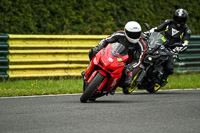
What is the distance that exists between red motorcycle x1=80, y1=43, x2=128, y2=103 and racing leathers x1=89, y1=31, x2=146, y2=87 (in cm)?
22

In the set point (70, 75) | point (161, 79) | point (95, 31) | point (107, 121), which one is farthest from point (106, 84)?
point (95, 31)

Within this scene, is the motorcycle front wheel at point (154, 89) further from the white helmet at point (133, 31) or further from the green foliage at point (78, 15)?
the green foliage at point (78, 15)

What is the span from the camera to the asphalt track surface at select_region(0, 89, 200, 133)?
Answer: 6.26 meters

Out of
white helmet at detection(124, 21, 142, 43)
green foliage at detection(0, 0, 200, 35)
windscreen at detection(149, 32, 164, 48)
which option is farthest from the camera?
green foliage at detection(0, 0, 200, 35)

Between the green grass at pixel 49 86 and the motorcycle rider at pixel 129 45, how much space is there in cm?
222

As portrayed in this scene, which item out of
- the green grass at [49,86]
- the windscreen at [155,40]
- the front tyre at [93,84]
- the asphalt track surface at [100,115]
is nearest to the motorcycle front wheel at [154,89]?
the windscreen at [155,40]

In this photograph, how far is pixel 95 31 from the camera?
663 inches

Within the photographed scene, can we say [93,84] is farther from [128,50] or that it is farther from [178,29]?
[178,29]

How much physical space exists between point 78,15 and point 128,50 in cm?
728

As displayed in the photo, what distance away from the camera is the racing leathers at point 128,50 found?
938 cm

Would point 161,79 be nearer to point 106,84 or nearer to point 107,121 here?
point 106,84

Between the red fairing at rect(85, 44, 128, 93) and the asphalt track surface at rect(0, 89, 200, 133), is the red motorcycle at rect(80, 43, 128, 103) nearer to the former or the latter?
the red fairing at rect(85, 44, 128, 93)

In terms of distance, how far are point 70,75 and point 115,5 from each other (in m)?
4.22

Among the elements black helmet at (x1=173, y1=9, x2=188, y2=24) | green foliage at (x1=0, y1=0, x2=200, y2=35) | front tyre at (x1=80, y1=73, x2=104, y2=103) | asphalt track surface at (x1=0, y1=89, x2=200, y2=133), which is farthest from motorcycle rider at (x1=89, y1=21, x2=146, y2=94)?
green foliage at (x1=0, y1=0, x2=200, y2=35)
